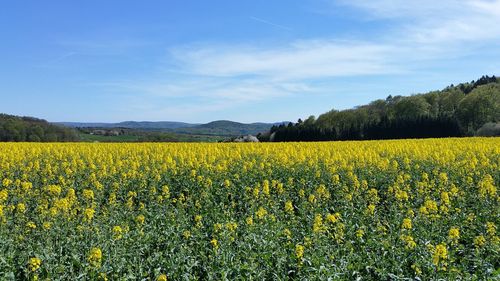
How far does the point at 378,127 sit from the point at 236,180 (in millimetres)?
68397

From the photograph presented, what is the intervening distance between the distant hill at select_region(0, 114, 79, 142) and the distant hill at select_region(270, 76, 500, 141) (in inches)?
1447

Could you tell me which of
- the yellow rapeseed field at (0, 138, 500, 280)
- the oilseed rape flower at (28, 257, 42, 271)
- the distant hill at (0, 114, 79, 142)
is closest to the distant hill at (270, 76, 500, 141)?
the distant hill at (0, 114, 79, 142)

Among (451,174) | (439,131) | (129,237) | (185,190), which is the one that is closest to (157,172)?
(185,190)

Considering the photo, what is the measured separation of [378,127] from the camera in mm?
78812

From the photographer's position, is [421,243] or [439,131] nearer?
[421,243]

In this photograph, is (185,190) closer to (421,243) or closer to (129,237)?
(129,237)

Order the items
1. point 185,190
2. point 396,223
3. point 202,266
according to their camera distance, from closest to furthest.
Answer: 1. point 202,266
2. point 396,223
3. point 185,190

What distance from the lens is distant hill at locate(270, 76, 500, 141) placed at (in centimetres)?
6631

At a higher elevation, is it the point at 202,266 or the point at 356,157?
the point at 356,157

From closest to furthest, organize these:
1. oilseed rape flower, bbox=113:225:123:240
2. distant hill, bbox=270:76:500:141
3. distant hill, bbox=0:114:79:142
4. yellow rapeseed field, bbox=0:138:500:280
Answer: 1. yellow rapeseed field, bbox=0:138:500:280
2. oilseed rape flower, bbox=113:225:123:240
3. distant hill, bbox=0:114:79:142
4. distant hill, bbox=270:76:500:141

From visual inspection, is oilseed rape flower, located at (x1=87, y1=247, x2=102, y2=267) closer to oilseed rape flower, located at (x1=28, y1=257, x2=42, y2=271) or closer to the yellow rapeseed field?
the yellow rapeseed field

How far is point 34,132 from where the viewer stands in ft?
164

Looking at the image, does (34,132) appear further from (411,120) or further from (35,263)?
(411,120)

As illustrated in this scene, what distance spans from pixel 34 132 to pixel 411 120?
2175 inches
